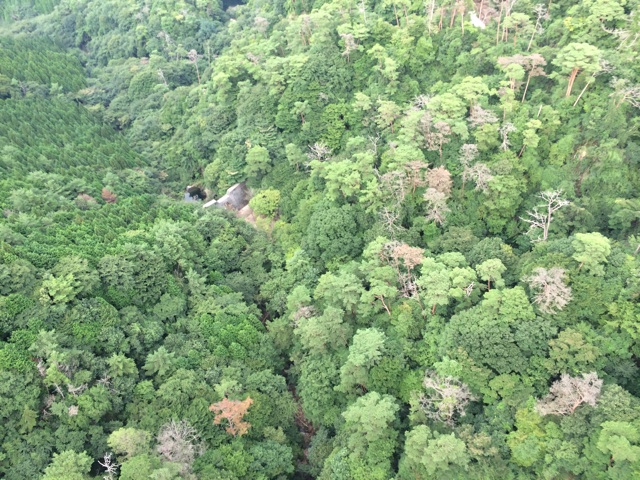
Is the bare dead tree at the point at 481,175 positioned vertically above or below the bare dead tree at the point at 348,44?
below

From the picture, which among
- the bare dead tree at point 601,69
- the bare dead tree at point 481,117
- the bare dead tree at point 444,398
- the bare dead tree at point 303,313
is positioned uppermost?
the bare dead tree at point 601,69

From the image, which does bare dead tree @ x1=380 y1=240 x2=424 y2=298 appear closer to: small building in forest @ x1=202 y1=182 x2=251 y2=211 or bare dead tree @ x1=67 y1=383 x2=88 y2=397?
bare dead tree @ x1=67 y1=383 x2=88 y2=397

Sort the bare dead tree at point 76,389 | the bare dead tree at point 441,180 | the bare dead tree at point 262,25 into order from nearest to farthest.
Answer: the bare dead tree at point 76,389 < the bare dead tree at point 441,180 < the bare dead tree at point 262,25

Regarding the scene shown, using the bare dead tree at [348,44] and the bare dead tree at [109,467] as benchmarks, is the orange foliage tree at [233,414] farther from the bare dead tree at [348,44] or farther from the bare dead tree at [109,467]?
the bare dead tree at [348,44]

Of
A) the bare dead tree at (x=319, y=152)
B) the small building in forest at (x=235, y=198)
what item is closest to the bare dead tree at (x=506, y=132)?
the bare dead tree at (x=319, y=152)

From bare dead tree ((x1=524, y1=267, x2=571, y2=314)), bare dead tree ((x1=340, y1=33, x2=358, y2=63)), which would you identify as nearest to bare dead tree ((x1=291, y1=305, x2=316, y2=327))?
bare dead tree ((x1=524, y1=267, x2=571, y2=314))

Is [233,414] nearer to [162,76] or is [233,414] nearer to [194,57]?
[162,76]

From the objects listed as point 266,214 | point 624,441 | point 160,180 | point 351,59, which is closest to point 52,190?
point 160,180
